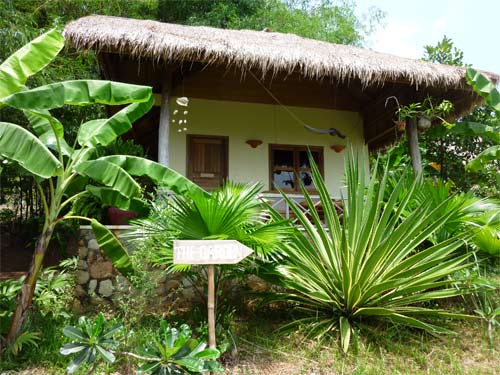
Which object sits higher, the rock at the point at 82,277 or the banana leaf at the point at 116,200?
the banana leaf at the point at 116,200

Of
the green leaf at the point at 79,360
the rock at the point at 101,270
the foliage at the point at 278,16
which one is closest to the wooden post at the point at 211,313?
the green leaf at the point at 79,360

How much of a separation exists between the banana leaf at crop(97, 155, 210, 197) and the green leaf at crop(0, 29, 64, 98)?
1.09m

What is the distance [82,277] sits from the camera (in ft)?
16.1

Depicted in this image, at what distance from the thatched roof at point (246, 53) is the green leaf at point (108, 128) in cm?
111

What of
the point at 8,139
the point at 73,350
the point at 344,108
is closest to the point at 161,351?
the point at 73,350

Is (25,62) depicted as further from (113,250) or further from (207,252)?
(207,252)

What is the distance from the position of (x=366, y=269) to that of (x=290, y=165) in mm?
4673

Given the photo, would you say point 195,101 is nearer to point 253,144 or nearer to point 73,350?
point 253,144

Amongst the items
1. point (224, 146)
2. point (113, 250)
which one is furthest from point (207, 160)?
point (113, 250)

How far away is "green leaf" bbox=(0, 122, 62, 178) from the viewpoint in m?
3.54

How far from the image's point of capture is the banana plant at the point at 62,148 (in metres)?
3.59

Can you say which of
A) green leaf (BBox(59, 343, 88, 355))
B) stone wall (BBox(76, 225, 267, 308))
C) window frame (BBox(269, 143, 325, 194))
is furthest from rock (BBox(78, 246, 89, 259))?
window frame (BBox(269, 143, 325, 194))

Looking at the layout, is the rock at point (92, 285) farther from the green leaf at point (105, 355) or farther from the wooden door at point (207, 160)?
the wooden door at point (207, 160)

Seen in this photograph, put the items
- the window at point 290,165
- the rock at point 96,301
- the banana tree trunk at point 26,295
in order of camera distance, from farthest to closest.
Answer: the window at point 290,165
the rock at point 96,301
the banana tree trunk at point 26,295
